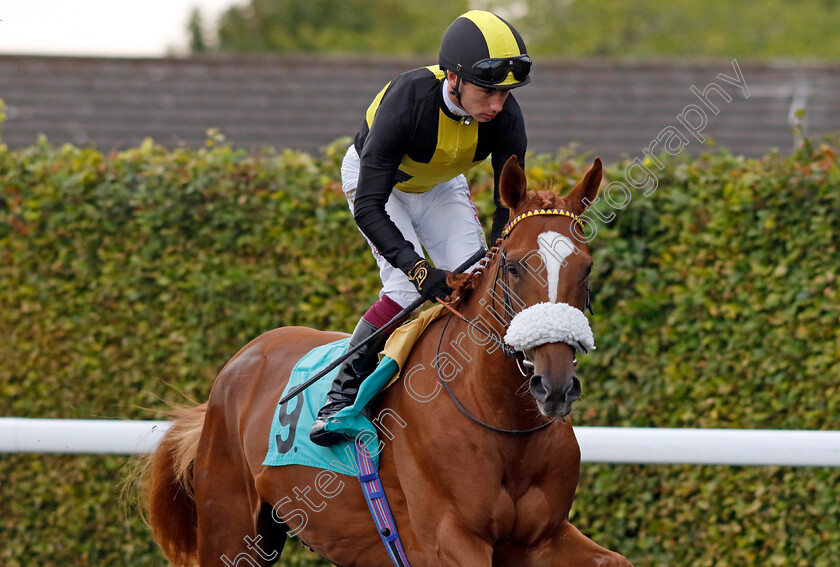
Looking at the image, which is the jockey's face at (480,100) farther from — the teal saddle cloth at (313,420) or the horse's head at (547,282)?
the teal saddle cloth at (313,420)

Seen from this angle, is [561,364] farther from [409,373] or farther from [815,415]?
[815,415]

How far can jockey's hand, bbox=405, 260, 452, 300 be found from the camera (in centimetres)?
351

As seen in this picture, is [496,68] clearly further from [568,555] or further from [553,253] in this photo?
[568,555]

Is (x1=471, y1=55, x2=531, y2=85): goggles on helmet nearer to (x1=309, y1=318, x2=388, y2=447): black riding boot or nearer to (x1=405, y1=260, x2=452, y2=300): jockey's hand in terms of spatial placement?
(x1=405, y1=260, x2=452, y2=300): jockey's hand

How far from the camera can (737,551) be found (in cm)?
539

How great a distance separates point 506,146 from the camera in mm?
3879

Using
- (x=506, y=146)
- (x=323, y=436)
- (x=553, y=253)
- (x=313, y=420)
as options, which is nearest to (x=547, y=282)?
(x=553, y=253)

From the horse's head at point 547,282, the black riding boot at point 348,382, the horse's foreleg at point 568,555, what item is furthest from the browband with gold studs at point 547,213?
the horse's foreleg at point 568,555

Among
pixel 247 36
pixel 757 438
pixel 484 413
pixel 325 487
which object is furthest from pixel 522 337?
pixel 247 36

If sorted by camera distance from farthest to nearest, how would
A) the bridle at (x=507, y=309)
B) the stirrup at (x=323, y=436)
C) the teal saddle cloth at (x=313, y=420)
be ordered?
1. the stirrup at (x=323, y=436)
2. the teal saddle cloth at (x=313, y=420)
3. the bridle at (x=507, y=309)

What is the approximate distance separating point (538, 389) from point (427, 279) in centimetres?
75

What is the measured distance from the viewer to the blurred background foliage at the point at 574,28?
3008 centimetres

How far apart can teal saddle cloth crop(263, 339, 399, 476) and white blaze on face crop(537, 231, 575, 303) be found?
0.90m

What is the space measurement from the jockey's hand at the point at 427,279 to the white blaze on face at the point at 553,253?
518 mm
